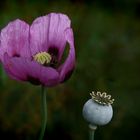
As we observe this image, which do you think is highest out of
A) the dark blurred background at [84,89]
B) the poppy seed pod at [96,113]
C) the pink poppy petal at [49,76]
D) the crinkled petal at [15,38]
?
the crinkled petal at [15,38]

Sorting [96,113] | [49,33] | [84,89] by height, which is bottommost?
[84,89]

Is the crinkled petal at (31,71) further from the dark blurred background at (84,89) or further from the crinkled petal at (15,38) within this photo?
the dark blurred background at (84,89)

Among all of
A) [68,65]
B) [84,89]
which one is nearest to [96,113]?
[68,65]

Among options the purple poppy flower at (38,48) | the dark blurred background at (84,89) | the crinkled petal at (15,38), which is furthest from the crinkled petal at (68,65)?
the dark blurred background at (84,89)

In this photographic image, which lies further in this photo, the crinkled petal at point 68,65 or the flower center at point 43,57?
the flower center at point 43,57

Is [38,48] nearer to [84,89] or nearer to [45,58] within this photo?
[45,58]

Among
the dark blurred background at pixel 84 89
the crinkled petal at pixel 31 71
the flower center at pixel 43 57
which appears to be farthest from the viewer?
the dark blurred background at pixel 84 89

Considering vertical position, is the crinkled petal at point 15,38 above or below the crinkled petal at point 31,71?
above

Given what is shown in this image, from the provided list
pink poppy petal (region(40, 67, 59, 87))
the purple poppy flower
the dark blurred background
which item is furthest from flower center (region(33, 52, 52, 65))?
the dark blurred background
